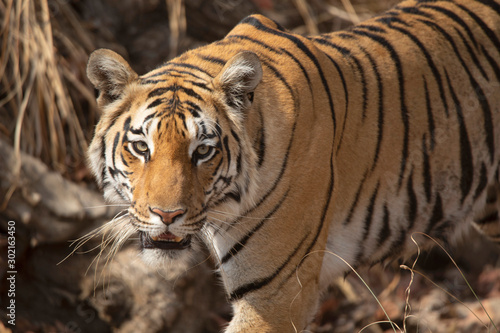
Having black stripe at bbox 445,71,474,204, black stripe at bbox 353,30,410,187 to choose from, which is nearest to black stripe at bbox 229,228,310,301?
black stripe at bbox 353,30,410,187

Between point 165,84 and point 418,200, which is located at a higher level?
point 165,84

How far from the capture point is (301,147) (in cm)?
266

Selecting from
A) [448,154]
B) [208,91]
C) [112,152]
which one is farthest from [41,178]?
[448,154]

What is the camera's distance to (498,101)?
3311mm

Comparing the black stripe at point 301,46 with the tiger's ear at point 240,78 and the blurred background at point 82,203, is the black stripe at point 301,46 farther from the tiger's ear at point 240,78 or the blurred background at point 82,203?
the blurred background at point 82,203

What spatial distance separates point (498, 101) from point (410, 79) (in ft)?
1.94

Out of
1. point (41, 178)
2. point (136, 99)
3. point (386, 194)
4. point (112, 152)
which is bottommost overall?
point (41, 178)

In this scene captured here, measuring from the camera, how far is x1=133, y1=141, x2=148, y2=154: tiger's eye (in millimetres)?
2352

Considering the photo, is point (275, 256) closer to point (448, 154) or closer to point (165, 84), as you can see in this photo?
point (165, 84)

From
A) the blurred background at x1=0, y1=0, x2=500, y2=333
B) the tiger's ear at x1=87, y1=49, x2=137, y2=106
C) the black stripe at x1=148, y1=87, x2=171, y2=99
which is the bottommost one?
the blurred background at x1=0, y1=0, x2=500, y2=333

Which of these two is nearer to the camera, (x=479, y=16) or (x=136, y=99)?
(x=136, y=99)

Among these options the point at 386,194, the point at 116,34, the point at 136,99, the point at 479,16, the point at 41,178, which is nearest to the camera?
the point at 136,99

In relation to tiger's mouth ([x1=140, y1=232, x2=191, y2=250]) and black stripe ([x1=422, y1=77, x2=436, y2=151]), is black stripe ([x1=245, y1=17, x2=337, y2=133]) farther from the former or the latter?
tiger's mouth ([x1=140, y1=232, x2=191, y2=250])

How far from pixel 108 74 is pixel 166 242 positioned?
2.53ft
